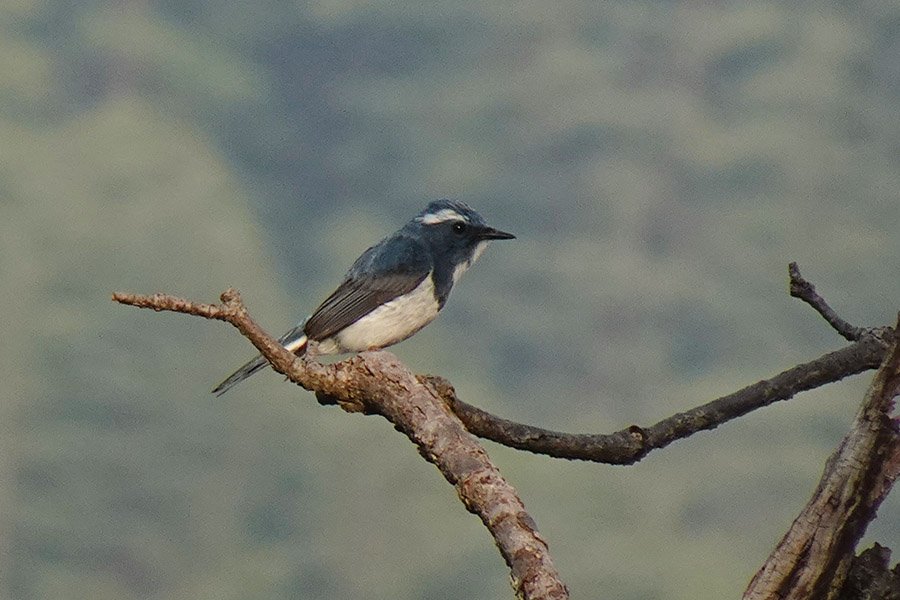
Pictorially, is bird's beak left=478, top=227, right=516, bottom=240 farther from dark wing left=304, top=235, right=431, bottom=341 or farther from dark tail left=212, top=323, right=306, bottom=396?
dark tail left=212, top=323, right=306, bottom=396

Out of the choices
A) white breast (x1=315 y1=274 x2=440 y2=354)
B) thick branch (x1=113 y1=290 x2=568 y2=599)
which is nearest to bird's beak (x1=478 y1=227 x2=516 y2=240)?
white breast (x1=315 y1=274 x2=440 y2=354)

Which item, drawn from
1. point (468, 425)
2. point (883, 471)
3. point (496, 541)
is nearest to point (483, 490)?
point (496, 541)

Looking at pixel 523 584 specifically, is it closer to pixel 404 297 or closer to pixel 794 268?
pixel 794 268

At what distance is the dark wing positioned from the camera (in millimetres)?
6078

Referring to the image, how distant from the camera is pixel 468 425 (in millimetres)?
2896

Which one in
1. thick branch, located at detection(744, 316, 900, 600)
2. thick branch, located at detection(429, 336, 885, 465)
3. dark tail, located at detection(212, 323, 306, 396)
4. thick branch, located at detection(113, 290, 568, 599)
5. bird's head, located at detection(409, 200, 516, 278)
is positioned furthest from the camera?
bird's head, located at detection(409, 200, 516, 278)

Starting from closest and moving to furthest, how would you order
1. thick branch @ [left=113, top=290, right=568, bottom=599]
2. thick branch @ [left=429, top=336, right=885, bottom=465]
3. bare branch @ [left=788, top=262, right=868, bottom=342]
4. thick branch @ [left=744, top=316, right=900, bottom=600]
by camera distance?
thick branch @ [left=744, top=316, right=900, bottom=600] < thick branch @ [left=113, top=290, right=568, bottom=599] < thick branch @ [left=429, top=336, right=885, bottom=465] < bare branch @ [left=788, top=262, right=868, bottom=342]

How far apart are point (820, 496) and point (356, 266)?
4.80 meters

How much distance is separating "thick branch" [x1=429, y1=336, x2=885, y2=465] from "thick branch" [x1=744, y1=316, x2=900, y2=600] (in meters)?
0.96

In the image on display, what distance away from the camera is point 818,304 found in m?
3.34

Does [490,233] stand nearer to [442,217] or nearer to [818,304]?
[442,217]

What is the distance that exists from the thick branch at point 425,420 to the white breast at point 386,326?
3068 millimetres

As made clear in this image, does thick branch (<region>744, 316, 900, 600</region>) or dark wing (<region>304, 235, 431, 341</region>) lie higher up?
dark wing (<region>304, 235, 431, 341</region>)

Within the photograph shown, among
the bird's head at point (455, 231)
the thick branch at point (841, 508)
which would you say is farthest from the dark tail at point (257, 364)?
Answer: the thick branch at point (841, 508)
